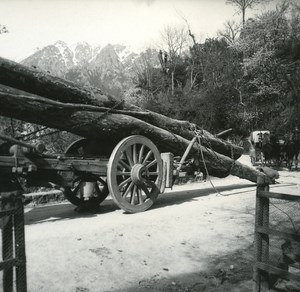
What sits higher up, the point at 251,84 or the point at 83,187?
the point at 251,84

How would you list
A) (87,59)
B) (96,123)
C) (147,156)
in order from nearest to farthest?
(96,123)
(147,156)
(87,59)

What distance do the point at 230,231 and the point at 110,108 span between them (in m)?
3.26

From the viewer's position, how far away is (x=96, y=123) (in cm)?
705

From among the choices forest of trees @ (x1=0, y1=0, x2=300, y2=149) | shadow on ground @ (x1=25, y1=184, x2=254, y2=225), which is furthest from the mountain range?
shadow on ground @ (x1=25, y1=184, x2=254, y2=225)

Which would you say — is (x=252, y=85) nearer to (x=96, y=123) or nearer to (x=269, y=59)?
(x=269, y=59)

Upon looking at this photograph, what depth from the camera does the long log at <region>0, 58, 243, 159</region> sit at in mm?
6180

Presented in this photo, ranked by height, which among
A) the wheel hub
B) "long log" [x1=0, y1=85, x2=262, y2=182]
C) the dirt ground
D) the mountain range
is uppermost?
the mountain range

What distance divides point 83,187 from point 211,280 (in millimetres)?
3660

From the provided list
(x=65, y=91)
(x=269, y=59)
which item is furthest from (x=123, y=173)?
(x=269, y=59)

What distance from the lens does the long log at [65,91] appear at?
6.18m

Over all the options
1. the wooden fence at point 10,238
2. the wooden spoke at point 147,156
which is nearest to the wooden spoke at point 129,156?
the wooden spoke at point 147,156

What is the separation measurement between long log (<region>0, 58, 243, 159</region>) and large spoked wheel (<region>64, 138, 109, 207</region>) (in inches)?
45.9

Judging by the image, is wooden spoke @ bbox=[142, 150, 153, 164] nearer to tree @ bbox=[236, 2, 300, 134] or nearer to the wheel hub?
the wheel hub

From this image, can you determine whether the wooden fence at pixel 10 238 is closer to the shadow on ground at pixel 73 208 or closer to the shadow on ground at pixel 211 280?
the shadow on ground at pixel 211 280
